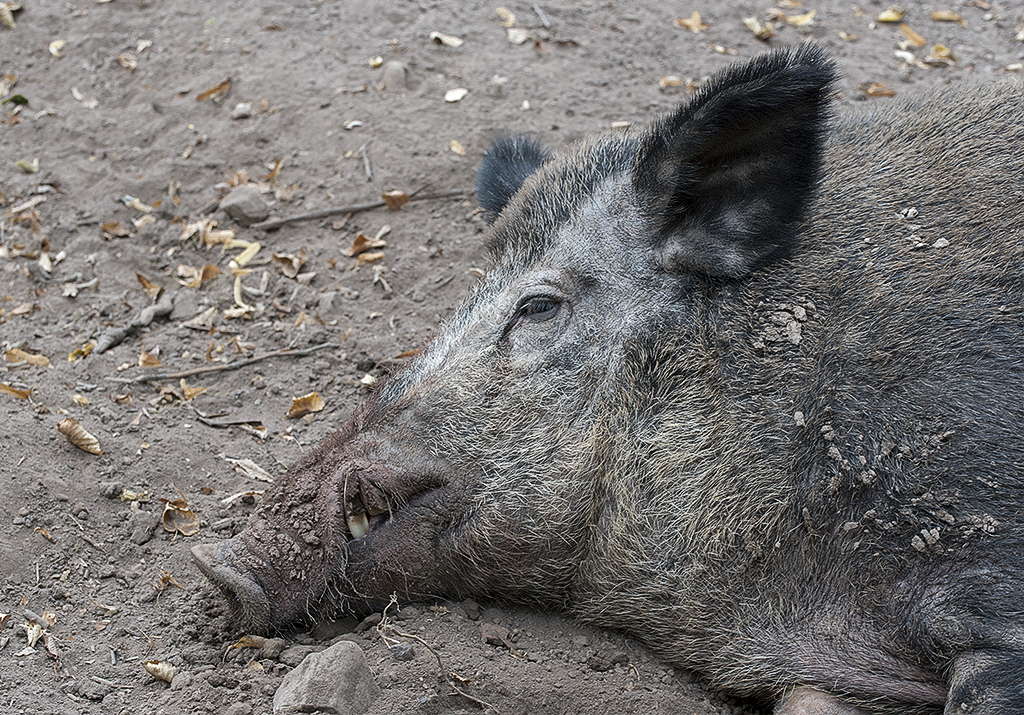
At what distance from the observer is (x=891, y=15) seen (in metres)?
8.91

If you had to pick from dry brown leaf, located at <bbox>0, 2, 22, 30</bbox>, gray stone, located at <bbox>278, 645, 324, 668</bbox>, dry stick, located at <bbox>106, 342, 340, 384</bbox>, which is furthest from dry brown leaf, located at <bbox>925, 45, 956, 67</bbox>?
dry brown leaf, located at <bbox>0, 2, 22, 30</bbox>

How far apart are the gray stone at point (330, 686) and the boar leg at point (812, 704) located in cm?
148

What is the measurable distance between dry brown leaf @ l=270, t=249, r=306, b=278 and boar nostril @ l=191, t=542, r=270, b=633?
2855 millimetres

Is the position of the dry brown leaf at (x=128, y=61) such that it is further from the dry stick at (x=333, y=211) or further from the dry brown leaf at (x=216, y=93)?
the dry stick at (x=333, y=211)

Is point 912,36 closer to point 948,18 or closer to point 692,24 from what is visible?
point 948,18

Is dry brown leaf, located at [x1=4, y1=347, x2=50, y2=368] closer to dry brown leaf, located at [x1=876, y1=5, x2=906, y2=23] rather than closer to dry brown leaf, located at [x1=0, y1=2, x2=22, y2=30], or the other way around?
dry brown leaf, located at [x1=0, y1=2, x2=22, y2=30]

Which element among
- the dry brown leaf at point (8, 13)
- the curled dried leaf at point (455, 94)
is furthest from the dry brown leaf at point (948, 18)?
the dry brown leaf at point (8, 13)

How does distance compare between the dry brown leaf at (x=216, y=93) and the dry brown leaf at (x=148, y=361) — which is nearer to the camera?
the dry brown leaf at (x=148, y=361)

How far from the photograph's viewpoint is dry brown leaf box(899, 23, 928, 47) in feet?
28.2

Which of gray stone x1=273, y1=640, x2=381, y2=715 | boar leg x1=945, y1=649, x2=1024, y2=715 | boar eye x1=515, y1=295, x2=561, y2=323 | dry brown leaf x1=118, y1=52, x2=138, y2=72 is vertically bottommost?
dry brown leaf x1=118, y1=52, x2=138, y2=72

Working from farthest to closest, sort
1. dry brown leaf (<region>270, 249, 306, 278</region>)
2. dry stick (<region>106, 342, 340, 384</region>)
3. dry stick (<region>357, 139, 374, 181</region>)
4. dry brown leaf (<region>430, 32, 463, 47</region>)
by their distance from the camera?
1. dry brown leaf (<region>430, 32, 463, 47</region>)
2. dry stick (<region>357, 139, 374, 181</region>)
3. dry brown leaf (<region>270, 249, 306, 278</region>)
4. dry stick (<region>106, 342, 340, 384</region>)

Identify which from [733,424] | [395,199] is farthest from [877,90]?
[733,424]

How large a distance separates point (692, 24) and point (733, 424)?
6042 millimetres

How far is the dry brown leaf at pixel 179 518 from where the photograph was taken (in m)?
4.33
